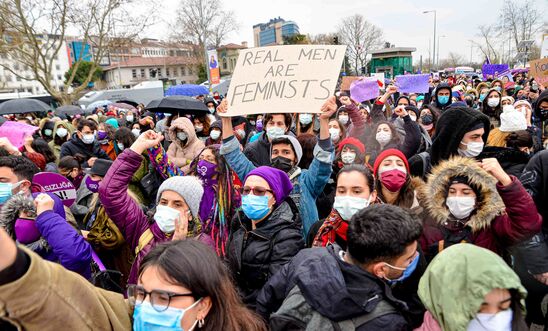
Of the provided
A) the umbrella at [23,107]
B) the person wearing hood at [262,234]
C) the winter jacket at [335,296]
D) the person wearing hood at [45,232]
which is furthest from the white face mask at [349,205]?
the umbrella at [23,107]

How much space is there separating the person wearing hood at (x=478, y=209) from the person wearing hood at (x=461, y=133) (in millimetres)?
769

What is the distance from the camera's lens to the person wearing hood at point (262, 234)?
241 centimetres

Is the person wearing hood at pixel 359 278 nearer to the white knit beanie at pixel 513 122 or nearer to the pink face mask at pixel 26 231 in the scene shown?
the pink face mask at pixel 26 231

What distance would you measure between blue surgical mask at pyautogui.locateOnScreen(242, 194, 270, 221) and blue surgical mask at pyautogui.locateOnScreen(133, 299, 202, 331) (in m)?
1.09

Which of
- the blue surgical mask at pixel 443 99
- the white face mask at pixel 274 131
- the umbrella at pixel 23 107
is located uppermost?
the umbrella at pixel 23 107

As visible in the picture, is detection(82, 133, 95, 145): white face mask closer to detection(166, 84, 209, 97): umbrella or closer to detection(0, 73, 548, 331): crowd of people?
detection(0, 73, 548, 331): crowd of people

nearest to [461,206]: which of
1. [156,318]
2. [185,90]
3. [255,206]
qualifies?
[255,206]

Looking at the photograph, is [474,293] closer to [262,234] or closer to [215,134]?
[262,234]

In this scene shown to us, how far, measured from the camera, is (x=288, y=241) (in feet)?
8.13

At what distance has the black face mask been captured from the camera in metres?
3.39

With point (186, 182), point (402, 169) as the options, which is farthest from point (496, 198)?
point (186, 182)

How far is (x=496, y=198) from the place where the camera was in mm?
2305

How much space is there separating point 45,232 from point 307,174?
1935mm

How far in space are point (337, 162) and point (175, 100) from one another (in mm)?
3717
